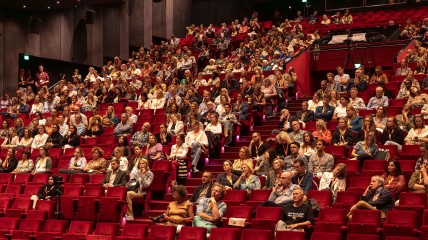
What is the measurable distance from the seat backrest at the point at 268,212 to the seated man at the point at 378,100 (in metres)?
3.67

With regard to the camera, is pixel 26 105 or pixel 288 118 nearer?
pixel 288 118

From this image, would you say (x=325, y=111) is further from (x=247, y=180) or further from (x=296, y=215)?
(x=296, y=215)

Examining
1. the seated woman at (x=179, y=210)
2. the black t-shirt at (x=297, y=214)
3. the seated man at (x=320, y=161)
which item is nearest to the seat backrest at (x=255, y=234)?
the black t-shirt at (x=297, y=214)

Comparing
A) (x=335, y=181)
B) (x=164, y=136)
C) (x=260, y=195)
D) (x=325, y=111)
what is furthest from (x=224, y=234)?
(x=325, y=111)

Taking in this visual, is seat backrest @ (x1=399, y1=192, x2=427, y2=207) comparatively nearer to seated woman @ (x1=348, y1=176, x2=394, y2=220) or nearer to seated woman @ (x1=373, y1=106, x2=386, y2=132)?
seated woman @ (x1=348, y1=176, x2=394, y2=220)

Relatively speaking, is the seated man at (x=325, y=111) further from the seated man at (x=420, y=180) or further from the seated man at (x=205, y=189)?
the seated man at (x=420, y=180)

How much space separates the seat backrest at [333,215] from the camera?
7117mm

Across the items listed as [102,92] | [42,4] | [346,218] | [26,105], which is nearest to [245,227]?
[346,218]

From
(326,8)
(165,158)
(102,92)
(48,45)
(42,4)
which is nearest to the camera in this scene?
(165,158)

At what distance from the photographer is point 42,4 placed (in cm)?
1731

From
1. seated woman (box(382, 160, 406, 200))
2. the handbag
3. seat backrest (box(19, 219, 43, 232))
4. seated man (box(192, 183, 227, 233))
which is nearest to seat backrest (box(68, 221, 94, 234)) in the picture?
seat backrest (box(19, 219, 43, 232))

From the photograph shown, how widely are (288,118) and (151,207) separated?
262cm

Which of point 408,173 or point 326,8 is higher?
point 326,8

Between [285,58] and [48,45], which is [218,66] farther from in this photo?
[48,45]
